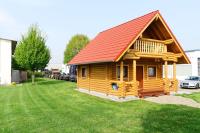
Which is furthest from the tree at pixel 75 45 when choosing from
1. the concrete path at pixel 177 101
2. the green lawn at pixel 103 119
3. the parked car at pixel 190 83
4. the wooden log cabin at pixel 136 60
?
the green lawn at pixel 103 119

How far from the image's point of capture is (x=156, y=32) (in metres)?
19.3

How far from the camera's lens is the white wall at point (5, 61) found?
31.5 metres

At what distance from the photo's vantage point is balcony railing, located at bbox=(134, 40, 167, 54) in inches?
668

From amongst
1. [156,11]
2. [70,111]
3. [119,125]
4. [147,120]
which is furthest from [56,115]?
[156,11]

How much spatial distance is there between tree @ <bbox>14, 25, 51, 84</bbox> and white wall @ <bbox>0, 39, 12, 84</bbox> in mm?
2211

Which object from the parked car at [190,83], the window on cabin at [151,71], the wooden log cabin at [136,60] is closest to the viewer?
the wooden log cabin at [136,60]

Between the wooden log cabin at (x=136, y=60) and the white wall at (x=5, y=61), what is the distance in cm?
1480

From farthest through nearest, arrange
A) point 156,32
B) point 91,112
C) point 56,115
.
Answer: point 156,32, point 91,112, point 56,115

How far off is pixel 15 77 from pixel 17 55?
7451mm

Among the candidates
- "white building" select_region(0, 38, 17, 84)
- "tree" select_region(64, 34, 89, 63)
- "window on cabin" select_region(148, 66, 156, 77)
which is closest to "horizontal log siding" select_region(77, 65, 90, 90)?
"window on cabin" select_region(148, 66, 156, 77)

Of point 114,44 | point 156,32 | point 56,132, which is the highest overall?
point 156,32

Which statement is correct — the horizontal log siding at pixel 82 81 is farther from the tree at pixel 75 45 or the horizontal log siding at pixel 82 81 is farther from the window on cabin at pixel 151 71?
the tree at pixel 75 45

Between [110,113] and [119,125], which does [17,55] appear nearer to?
[110,113]

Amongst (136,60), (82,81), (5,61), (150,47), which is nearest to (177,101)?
(150,47)
